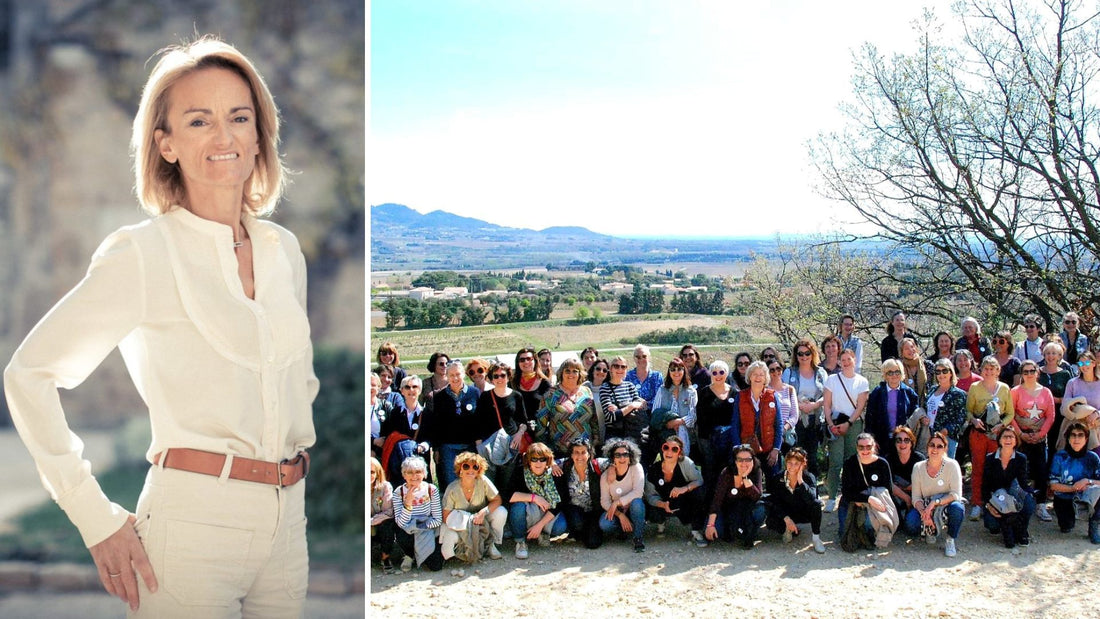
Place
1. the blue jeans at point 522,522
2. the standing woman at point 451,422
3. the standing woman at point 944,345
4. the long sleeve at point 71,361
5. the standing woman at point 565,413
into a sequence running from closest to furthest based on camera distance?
the long sleeve at point 71,361, the blue jeans at point 522,522, the standing woman at point 451,422, the standing woman at point 565,413, the standing woman at point 944,345

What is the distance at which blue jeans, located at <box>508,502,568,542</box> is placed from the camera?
17.3ft

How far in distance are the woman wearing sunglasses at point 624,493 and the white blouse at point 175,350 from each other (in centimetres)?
309

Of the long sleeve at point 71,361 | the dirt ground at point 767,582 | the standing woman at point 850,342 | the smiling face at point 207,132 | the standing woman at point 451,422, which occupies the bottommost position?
the dirt ground at point 767,582

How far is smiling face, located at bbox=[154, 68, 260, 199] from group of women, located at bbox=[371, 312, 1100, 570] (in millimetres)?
2881

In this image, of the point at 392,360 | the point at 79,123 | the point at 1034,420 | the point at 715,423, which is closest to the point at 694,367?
the point at 715,423

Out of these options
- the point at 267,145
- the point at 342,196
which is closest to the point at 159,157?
the point at 267,145

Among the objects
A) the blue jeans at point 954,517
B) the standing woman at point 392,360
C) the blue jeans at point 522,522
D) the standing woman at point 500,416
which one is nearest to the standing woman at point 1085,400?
the blue jeans at point 954,517

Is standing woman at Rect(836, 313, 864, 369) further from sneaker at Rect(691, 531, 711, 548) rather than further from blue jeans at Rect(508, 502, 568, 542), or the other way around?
blue jeans at Rect(508, 502, 568, 542)

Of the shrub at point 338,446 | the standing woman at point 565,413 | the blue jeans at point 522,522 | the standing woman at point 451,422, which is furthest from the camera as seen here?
the standing woman at point 565,413

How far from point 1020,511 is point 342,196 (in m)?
4.50

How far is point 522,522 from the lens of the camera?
208 inches

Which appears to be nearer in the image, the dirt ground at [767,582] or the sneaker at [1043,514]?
the dirt ground at [767,582]

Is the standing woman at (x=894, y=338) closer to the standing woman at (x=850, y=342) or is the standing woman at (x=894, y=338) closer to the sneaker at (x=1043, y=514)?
the standing woman at (x=850, y=342)

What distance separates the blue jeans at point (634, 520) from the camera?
17.5ft
